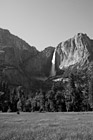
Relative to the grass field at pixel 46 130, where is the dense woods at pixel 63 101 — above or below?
above

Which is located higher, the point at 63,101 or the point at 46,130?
the point at 63,101

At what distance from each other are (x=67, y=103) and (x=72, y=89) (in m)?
8.57

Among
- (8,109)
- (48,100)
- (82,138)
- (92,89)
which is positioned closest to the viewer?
(82,138)

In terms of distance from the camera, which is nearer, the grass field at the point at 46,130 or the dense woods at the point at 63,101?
the grass field at the point at 46,130

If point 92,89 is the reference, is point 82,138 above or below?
below

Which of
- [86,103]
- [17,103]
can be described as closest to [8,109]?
[17,103]

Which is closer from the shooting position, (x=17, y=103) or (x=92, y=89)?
(x=92, y=89)

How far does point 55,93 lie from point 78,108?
2086 centimetres

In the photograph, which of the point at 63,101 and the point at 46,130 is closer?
the point at 46,130

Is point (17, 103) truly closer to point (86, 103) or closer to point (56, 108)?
point (56, 108)

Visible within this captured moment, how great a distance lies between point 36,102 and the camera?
12794 cm

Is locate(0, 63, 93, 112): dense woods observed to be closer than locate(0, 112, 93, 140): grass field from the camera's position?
No

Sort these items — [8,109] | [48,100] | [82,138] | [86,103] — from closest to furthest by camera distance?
[82,138] → [86,103] → [48,100] → [8,109]

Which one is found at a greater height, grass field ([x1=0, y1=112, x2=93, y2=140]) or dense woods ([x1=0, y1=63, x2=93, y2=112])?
dense woods ([x1=0, y1=63, x2=93, y2=112])
